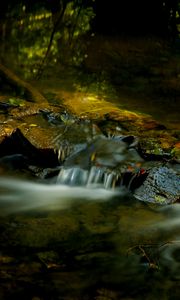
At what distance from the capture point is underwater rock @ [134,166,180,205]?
232 inches

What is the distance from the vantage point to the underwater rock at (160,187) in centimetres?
590

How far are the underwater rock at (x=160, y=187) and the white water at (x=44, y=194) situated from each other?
33cm

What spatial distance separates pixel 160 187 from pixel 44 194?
5.29 ft

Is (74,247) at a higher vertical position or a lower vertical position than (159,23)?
lower

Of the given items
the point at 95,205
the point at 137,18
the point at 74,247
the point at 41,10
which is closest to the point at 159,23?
the point at 137,18

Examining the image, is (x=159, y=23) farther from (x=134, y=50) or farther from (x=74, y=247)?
(x=74, y=247)

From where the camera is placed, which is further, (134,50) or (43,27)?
(43,27)

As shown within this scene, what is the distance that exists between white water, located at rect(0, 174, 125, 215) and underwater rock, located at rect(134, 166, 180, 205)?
0.33 metres

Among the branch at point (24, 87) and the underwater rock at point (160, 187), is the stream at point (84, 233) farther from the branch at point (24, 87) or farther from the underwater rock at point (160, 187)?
the branch at point (24, 87)

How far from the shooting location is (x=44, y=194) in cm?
620

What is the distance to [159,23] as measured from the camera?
1780 cm

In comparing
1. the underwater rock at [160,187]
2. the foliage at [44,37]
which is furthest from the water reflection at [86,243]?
the foliage at [44,37]

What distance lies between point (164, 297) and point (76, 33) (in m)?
11.6

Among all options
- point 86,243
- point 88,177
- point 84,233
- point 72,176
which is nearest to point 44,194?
point 72,176
